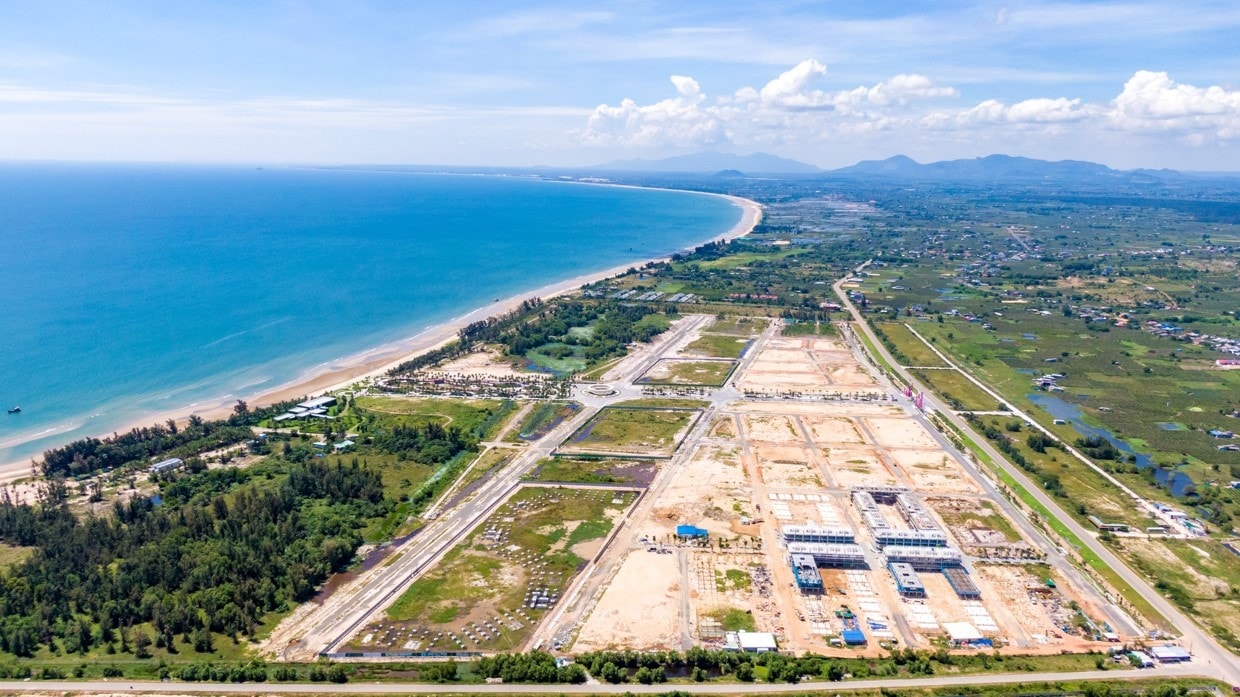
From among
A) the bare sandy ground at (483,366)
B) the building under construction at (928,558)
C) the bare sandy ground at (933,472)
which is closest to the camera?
the building under construction at (928,558)

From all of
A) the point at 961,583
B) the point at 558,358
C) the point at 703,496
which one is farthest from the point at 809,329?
the point at 961,583

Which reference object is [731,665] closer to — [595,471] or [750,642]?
[750,642]

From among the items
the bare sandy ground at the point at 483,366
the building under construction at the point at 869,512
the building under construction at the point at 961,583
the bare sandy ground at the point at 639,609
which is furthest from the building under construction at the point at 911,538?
the bare sandy ground at the point at 483,366

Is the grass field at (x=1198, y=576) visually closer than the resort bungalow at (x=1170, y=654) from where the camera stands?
No

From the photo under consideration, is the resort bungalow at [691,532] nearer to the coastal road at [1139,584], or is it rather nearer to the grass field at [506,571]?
the grass field at [506,571]

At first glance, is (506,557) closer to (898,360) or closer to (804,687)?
(804,687)
